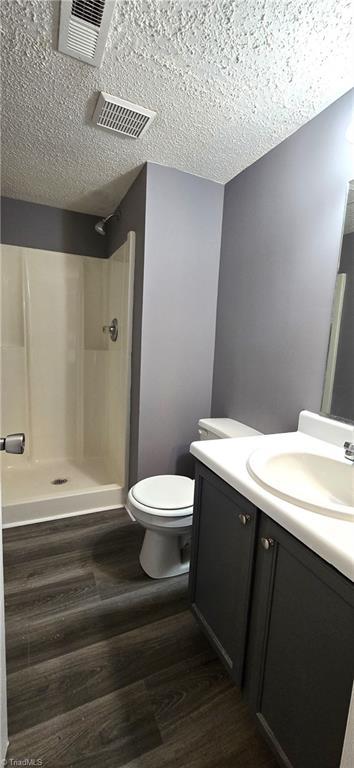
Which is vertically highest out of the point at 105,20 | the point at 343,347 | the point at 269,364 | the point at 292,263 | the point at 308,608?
the point at 105,20

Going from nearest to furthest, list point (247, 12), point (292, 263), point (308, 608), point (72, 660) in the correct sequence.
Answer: point (308, 608)
point (247, 12)
point (72, 660)
point (292, 263)

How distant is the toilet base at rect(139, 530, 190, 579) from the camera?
1.56 metres

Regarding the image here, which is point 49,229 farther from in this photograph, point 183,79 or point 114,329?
point 183,79

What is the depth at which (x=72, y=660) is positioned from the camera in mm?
1162

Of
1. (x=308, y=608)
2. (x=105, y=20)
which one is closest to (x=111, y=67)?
(x=105, y=20)

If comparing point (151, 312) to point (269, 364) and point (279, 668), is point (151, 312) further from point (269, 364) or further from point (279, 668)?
point (279, 668)

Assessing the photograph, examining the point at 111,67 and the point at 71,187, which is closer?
the point at 111,67

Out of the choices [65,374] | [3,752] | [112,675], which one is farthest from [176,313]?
[3,752]

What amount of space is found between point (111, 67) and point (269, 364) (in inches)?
54.2

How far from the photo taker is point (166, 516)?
54.7 inches

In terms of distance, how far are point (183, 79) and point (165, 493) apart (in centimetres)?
174

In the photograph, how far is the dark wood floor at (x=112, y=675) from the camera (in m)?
0.92

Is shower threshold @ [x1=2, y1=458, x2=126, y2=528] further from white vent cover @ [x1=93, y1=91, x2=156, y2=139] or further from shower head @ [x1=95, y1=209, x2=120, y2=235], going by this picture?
white vent cover @ [x1=93, y1=91, x2=156, y2=139]

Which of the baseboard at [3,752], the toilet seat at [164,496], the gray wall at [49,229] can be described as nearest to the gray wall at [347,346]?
the toilet seat at [164,496]
